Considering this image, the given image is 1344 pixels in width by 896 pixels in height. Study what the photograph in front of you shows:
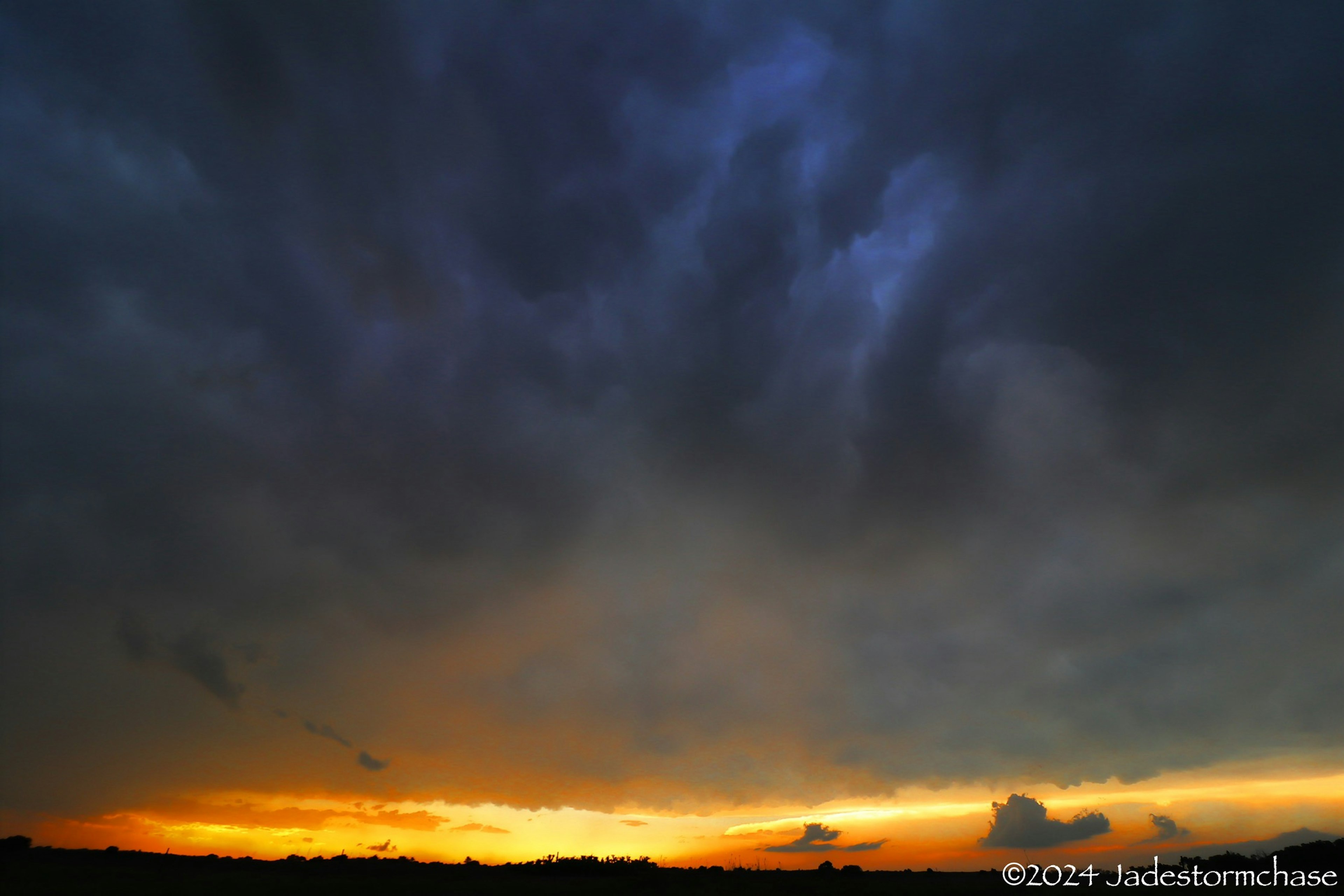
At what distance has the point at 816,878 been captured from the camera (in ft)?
188

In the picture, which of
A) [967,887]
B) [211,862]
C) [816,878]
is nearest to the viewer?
[967,887]

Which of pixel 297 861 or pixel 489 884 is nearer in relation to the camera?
pixel 489 884

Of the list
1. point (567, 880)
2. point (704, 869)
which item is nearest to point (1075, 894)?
point (704, 869)

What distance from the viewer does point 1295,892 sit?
163ft

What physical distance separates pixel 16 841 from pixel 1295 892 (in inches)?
4569

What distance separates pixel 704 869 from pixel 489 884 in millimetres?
20265

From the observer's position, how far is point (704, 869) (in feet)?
211

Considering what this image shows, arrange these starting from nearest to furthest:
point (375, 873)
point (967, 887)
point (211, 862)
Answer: point (967, 887), point (375, 873), point (211, 862)

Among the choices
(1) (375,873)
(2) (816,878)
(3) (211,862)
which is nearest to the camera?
(2) (816,878)

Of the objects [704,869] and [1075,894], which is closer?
[1075,894]

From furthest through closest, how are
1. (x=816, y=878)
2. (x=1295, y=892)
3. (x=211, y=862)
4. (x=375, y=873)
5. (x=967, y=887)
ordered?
(x=211, y=862), (x=375, y=873), (x=816, y=878), (x=967, y=887), (x=1295, y=892)

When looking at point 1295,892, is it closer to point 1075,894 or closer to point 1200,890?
point 1200,890

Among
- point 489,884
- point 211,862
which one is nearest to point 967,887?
point 489,884

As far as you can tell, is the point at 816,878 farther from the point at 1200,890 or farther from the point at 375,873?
the point at 375,873
